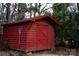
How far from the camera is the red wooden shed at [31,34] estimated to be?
1646 mm

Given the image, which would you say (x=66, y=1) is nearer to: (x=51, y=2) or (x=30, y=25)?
(x=51, y=2)

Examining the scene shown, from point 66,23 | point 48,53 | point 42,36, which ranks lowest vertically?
point 48,53

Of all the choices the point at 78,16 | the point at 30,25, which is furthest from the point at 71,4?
the point at 30,25

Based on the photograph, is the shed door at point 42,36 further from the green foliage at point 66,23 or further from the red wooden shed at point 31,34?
the green foliage at point 66,23

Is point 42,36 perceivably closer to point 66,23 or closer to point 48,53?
point 48,53

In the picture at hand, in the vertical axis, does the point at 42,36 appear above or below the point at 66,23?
below

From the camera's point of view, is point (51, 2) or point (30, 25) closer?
point (30, 25)

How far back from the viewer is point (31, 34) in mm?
1653

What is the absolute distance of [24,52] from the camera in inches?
65.1

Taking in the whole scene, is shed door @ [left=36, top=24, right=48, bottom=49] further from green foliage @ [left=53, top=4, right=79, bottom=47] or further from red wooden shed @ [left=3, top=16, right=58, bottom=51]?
green foliage @ [left=53, top=4, right=79, bottom=47]

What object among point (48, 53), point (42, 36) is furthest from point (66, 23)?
point (48, 53)

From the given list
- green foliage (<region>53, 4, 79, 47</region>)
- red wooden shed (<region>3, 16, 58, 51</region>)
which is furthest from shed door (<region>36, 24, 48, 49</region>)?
green foliage (<region>53, 4, 79, 47</region>)

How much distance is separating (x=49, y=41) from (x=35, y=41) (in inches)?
7.3

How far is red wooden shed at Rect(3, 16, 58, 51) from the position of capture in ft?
5.40
